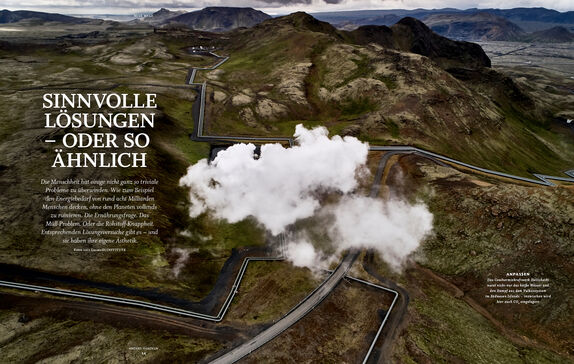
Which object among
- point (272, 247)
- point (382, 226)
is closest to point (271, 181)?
point (272, 247)

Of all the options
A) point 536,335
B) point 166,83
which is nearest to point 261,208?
point 536,335

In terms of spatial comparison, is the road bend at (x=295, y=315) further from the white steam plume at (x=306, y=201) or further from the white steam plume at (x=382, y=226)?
the white steam plume at (x=382, y=226)

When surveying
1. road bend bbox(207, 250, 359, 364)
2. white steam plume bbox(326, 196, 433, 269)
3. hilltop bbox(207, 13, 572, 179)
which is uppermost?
hilltop bbox(207, 13, 572, 179)

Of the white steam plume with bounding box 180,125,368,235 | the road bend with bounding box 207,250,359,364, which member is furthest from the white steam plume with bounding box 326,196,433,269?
the white steam plume with bounding box 180,125,368,235

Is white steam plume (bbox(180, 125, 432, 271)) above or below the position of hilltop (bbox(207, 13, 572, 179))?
below

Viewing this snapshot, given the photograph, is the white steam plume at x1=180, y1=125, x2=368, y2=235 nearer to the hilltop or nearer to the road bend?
the road bend

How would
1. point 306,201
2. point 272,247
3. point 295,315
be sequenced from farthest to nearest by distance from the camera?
1. point 306,201
2. point 272,247
3. point 295,315

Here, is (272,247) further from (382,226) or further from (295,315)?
(382,226)

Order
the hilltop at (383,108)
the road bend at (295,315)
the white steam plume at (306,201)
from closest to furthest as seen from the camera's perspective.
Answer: the road bend at (295,315) → the white steam plume at (306,201) → the hilltop at (383,108)

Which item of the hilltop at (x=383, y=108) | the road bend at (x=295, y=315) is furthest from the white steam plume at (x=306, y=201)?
the hilltop at (x=383, y=108)
